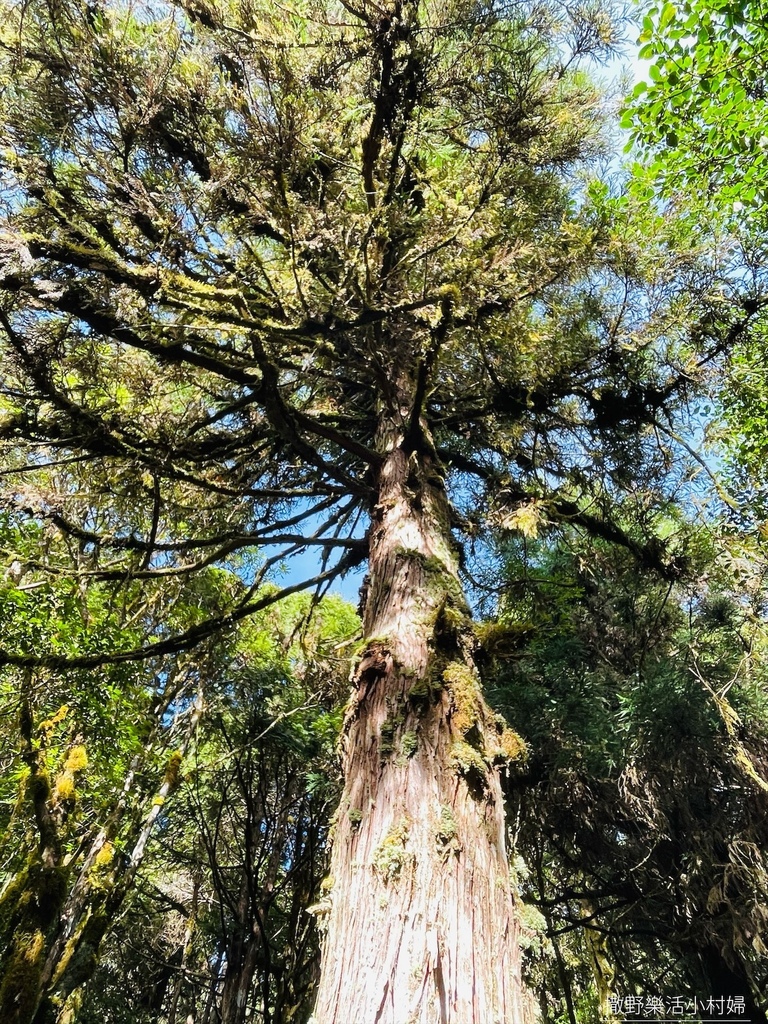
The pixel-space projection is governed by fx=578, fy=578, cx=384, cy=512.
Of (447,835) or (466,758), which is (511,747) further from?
(447,835)

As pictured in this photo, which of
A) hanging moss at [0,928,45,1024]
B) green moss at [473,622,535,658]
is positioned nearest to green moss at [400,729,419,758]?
green moss at [473,622,535,658]

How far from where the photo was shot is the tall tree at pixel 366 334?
1925 millimetres

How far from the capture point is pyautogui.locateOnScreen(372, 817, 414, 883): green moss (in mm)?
1737

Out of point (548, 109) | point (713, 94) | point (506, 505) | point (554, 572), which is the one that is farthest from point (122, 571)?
point (713, 94)

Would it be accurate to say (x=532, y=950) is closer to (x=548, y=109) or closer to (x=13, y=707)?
(x=13, y=707)

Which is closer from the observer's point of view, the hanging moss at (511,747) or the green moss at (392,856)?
the green moss at (392,856)

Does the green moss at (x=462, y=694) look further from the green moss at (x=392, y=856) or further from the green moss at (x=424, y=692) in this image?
the green moss at (x=392, y=856)

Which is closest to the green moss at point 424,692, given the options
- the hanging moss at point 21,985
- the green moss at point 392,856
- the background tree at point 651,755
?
the green moss at point 392,856

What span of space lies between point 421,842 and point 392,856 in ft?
0.34

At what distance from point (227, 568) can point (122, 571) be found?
427 cm

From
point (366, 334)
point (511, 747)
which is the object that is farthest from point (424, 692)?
point (366, 334)

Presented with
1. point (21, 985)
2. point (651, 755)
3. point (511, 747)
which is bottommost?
point (21, 985)

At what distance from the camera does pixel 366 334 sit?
13.3ft

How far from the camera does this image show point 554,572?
7301 millimetres
